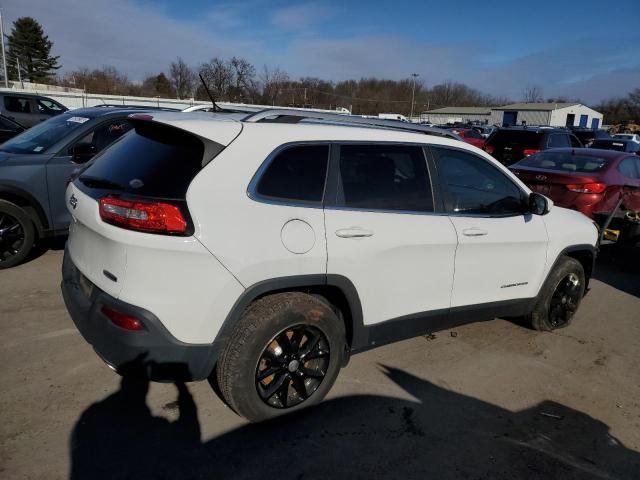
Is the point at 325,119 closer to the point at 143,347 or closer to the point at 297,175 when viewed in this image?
the point at 297,175

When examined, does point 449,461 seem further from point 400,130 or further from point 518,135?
point 518,135

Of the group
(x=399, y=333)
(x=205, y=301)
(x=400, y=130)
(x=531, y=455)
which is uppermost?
(x=400, y=130)

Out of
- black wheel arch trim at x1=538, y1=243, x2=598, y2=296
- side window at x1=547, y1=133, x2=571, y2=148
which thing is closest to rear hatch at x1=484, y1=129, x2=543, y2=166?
side window at x1=547, y1=133, x2=571, y2=148

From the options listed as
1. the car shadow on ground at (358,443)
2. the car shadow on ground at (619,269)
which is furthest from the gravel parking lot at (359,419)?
the car shadow on ground at (619,269)

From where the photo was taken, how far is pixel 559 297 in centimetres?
456

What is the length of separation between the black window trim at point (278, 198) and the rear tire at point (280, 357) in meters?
0.54

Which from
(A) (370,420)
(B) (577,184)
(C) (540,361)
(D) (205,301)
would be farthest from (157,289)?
(B) (577,184)

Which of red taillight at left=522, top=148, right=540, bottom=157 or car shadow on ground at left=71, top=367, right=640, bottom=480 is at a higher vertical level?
red taillight at left=522, top=148, right=540, bottom=157

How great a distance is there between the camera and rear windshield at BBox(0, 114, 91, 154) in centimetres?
551

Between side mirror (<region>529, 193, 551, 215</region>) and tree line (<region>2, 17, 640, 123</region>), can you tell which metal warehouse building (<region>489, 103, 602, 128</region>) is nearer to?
tree line (<region>2, 17, 640, 123</region>)

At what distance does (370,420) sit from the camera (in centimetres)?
312

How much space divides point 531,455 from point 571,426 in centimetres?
51

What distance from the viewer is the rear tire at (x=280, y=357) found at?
273 cm

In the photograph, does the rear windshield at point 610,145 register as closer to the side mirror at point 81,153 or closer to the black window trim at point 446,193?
the black window trim at point 446,193
